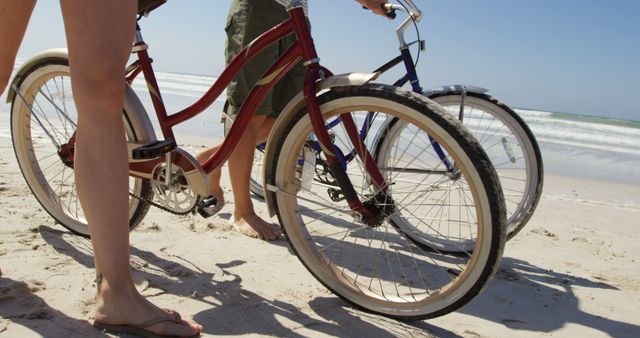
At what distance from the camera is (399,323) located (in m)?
1.97

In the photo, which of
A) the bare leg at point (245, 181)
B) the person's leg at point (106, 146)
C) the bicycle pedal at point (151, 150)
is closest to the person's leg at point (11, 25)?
the person's leg at point (106, 146)

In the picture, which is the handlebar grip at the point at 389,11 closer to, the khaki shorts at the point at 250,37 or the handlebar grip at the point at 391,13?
the handlebar grip at the point at 391,13

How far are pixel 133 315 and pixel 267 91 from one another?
1.01 metres

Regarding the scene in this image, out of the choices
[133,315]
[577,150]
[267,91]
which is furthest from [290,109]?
[577,150]

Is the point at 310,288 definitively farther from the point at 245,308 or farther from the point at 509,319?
the point at 509,319

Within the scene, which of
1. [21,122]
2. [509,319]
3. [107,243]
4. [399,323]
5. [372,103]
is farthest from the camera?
[21,122]

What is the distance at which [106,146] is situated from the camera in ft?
5.35

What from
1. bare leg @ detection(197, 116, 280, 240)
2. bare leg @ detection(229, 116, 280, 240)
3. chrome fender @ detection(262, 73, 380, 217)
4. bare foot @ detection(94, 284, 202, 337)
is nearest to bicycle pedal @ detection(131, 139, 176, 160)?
chrome fender @ detection(262, 73, 380, 217)

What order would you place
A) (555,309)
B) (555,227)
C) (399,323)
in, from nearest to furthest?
(399,323) < (555,309) < (555,227)

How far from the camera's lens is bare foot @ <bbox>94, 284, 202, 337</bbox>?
1.66 metres

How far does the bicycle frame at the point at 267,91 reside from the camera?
2.00 meters

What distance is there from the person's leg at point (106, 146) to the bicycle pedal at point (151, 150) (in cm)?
50

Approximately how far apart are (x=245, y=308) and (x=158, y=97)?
999 millimetres

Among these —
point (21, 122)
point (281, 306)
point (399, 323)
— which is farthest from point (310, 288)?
point (21, 122)
